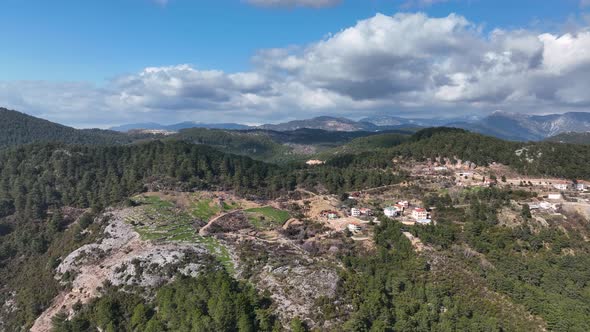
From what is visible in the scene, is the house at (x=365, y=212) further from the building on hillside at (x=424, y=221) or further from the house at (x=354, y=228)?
the building on hillside at (x=424, y=221)

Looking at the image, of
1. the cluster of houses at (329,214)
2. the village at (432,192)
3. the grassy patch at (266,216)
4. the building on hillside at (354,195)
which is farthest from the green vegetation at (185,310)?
the building on hillside at (354,195)

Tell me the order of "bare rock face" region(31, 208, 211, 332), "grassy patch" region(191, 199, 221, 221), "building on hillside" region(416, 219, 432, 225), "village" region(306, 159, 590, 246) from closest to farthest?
1. "bare rock face" region(31, 208, 211, 332)
2. "building on hillside" region(416, 219, 432, 225)
3. "village" region(306, 159, 590, 246)
4. "grassy patch" region(191, 199, 221, 221)

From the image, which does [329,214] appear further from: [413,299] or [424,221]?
[413,299]

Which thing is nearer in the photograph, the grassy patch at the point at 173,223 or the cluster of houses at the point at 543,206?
the grassy patch at the point at 173,223

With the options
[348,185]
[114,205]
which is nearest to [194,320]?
[114,205]

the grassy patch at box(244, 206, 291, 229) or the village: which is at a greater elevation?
the village

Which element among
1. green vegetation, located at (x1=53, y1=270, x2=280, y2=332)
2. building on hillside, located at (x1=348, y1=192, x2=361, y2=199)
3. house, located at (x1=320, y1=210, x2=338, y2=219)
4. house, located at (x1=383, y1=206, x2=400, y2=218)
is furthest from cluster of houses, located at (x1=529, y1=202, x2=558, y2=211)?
green vegetation, located at (x1=53, y1=270, x2=280, y2=332)

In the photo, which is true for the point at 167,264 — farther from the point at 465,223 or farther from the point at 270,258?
the point at 465,223

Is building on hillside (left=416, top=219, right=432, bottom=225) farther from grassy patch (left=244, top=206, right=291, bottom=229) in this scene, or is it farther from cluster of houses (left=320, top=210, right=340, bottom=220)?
grassy patch (left=244, top=206, right=291, bottom=229)

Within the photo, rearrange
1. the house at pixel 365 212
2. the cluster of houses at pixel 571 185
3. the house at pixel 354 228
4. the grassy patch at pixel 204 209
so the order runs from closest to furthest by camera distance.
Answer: the house at pixel 354 228
the house at pixel 365 212
the grassy patch at pixel 204 209
the cluster of houses at pixel 571 185
